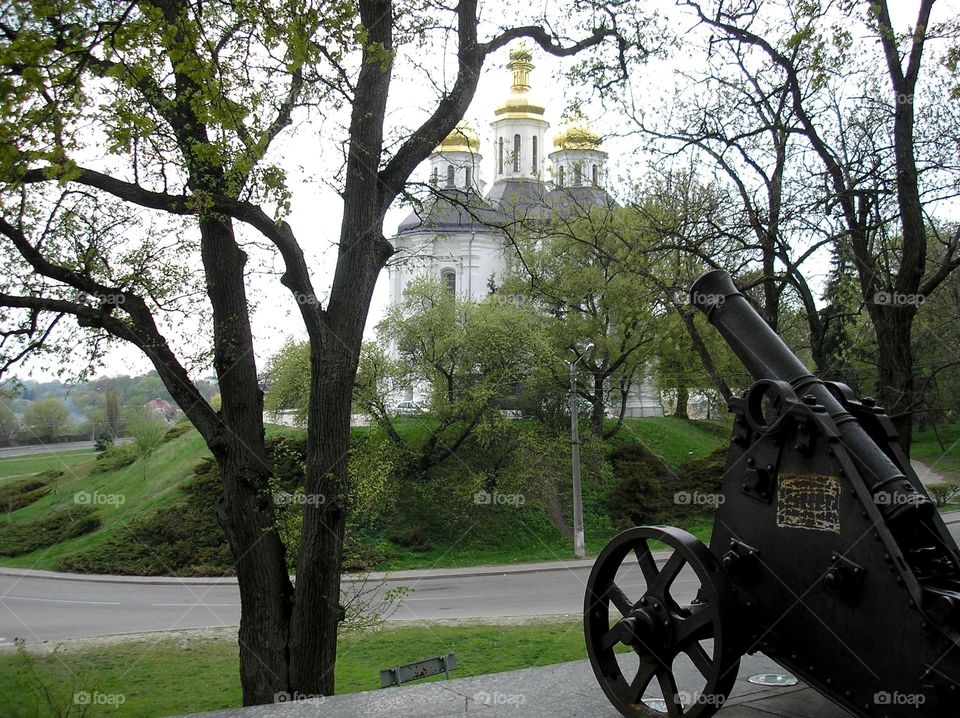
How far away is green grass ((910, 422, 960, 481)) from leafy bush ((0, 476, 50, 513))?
2918cm

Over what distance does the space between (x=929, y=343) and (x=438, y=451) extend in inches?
623

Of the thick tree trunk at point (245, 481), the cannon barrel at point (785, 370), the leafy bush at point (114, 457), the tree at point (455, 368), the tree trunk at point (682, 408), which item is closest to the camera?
the cannon barrel at point (785, 370)

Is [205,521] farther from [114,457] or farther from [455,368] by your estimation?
[455,368]

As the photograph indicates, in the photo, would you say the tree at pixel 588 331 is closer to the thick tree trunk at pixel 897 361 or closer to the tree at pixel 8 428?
the tree at pixel 8 428

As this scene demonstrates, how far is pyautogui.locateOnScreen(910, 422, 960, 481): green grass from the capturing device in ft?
97.5

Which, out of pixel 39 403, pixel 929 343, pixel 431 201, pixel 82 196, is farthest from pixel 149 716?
pixel 929 343

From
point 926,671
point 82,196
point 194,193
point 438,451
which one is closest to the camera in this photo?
point 926,671

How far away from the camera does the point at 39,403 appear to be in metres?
22.2

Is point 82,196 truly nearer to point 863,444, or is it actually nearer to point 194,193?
point 194,193

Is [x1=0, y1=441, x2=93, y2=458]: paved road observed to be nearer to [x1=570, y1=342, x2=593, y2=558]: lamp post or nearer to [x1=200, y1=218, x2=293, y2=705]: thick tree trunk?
[x1=570, y1=342, x2=593, y2=558]: lamp post

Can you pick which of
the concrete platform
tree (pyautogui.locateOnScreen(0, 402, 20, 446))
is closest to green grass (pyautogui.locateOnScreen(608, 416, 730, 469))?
tree (pyautogui.locateOnScreen(0, 402, 20, 446))

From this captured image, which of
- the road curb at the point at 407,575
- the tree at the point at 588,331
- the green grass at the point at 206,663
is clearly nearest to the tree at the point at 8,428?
the green grass at the point at 206,663

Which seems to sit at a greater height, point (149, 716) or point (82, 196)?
point (82, 196)

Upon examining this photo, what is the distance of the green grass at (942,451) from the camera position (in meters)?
29.7
